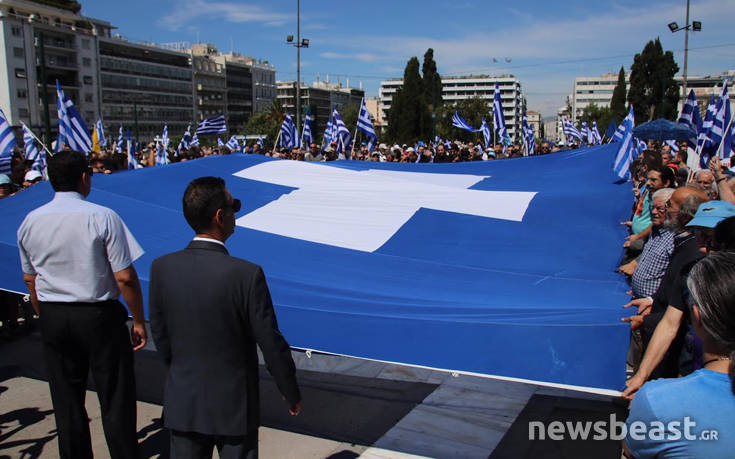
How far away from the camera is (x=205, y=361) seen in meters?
2.32

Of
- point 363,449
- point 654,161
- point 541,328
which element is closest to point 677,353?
point 541,328

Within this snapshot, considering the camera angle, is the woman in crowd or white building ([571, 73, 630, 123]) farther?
white building ([571, 73, 630, 123])

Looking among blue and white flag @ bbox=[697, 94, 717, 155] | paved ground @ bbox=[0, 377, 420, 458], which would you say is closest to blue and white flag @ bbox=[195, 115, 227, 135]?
blue and white flag @ bbox=[697, 94, 717, 155]

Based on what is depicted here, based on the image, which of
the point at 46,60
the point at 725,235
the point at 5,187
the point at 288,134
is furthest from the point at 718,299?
the point at 46,60

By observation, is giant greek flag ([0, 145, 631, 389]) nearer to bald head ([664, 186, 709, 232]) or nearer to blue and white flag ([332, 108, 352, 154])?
bald head ([664, 186, 709, 232])

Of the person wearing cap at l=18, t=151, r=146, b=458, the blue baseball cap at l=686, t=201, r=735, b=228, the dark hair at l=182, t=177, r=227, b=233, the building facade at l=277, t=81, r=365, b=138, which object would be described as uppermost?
the building facade at l=277, t=81, r=365, b=138

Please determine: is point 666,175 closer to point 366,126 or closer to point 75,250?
point 75,250

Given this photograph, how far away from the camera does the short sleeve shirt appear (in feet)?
9.70

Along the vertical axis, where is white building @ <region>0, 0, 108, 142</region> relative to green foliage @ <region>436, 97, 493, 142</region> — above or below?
above

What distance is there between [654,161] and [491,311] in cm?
358

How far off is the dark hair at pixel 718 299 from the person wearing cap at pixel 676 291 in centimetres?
113

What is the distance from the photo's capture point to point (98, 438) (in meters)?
3.96

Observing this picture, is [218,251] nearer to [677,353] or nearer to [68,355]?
[68,355]

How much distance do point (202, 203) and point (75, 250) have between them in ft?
3.44
